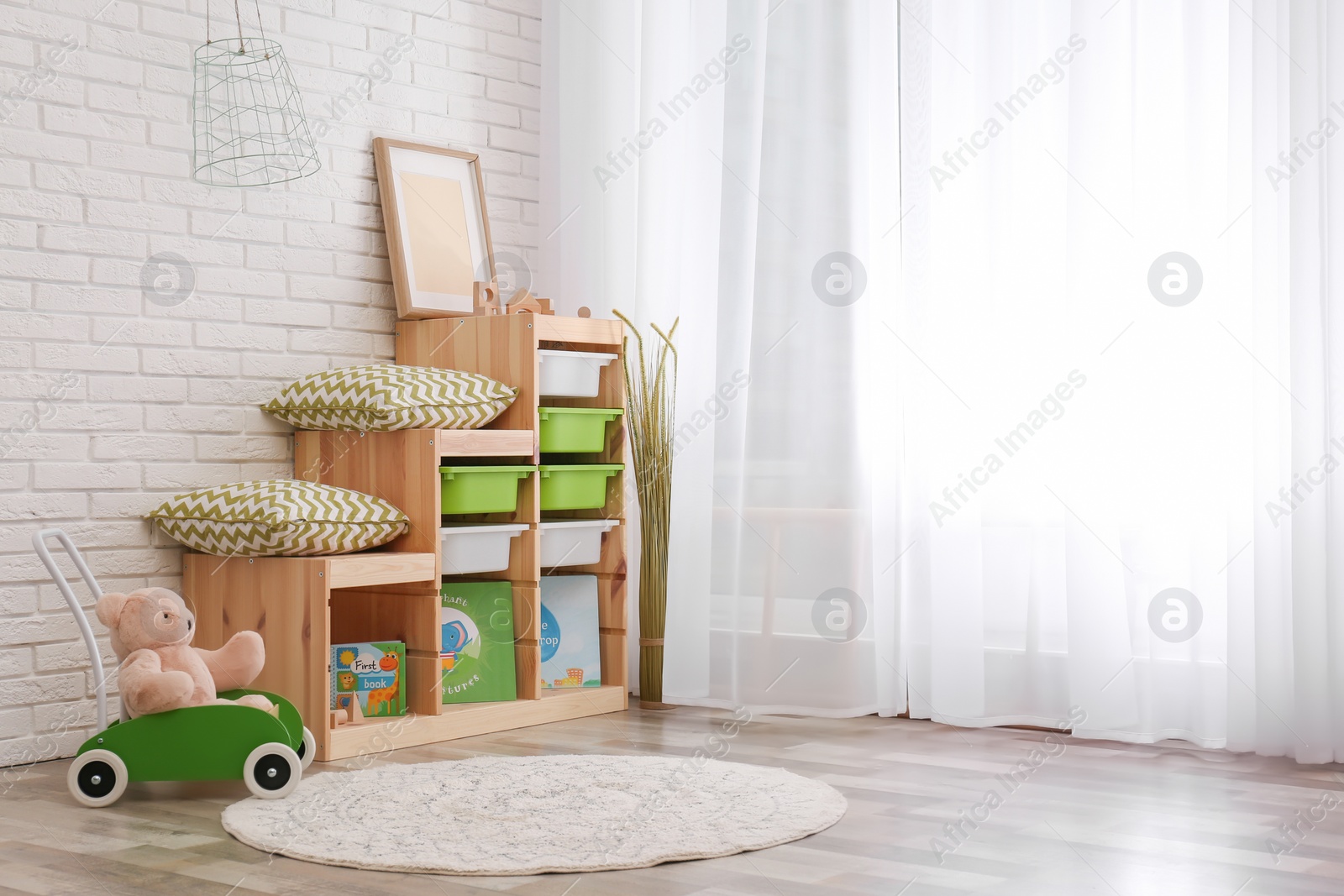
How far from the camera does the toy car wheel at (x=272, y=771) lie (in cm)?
251

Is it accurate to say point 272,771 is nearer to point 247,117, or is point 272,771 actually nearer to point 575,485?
point 575,485

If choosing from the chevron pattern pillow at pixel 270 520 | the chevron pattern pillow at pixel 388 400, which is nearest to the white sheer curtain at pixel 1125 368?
the chevron pattern pillow at pixel 388 400

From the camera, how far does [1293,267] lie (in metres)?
2.81

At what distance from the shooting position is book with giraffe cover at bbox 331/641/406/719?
307cm

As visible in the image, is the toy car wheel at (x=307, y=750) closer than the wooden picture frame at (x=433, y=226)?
Yes

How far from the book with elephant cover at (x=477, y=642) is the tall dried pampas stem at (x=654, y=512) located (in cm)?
40

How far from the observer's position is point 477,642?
11.0ft

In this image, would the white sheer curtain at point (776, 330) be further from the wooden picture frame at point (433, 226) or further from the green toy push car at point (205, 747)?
the green toy push car at point (205, 747)

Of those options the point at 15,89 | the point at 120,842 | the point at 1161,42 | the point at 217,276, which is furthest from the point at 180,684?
the point at 1161,42

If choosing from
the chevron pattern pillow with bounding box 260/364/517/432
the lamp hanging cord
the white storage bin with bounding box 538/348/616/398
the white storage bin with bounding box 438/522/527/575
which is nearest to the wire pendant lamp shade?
the lamp hanging cord

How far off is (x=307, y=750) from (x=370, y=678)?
0.34 m

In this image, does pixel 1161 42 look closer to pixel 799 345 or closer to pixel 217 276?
pixel 799 345

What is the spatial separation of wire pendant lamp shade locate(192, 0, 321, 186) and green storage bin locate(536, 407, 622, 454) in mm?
874

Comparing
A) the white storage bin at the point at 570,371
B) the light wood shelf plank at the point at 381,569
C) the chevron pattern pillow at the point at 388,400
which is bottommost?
the light wood shelf plank at the point at 381,569
